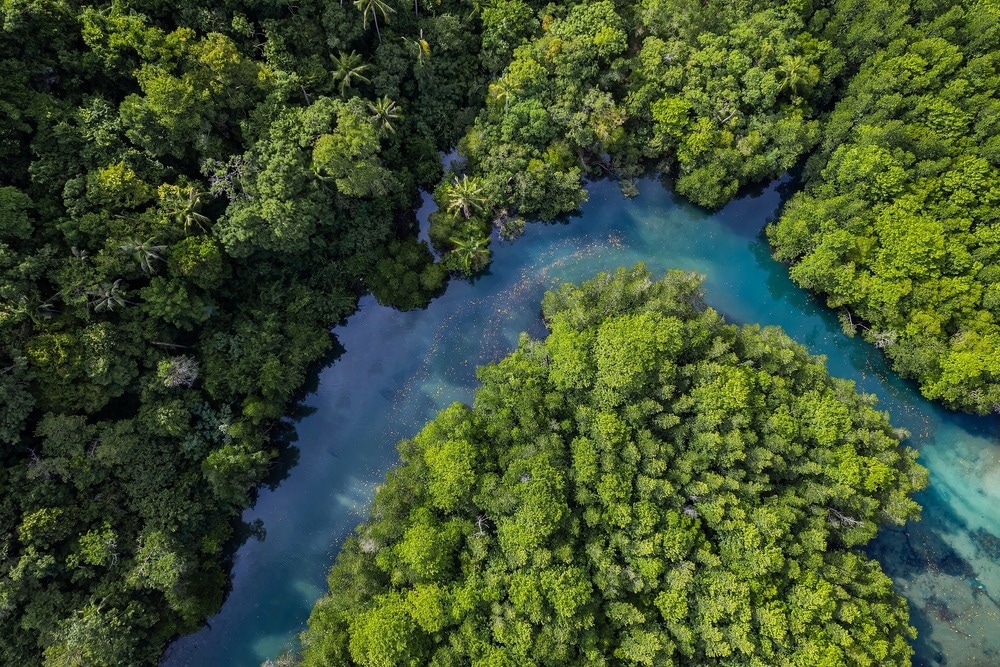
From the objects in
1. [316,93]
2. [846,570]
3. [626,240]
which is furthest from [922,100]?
[316,93]

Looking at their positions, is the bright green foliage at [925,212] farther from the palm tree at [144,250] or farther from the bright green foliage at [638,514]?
the palm tree at [144,250]

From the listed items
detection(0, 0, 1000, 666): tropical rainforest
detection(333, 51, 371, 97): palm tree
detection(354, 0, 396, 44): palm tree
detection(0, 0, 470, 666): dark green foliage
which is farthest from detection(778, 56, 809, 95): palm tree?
detection(333, 51, 371, 97): palm tree

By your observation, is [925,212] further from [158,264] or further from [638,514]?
[158,264]

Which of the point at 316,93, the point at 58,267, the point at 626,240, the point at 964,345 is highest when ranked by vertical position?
the point at 316,93

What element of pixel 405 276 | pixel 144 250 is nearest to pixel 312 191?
pixel 405 276

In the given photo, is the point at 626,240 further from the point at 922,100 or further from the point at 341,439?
the point at 341,439

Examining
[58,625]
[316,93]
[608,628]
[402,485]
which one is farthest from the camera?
[316,93]
